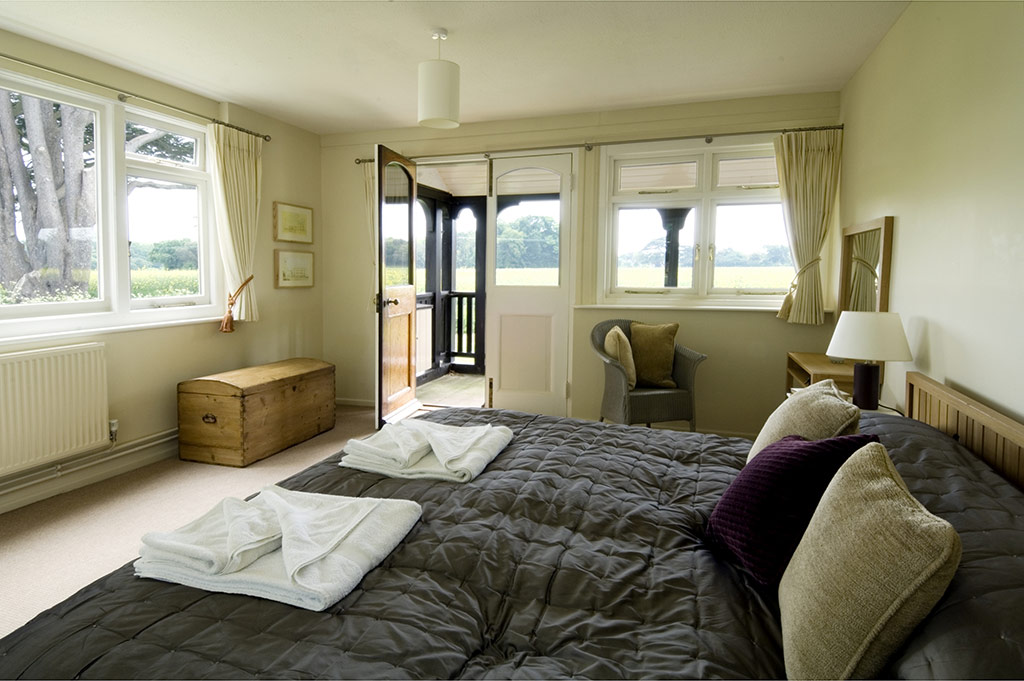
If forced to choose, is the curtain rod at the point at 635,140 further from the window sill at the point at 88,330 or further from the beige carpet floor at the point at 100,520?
the beige carpet floor at the point at 100,520

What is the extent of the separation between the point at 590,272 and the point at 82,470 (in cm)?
373

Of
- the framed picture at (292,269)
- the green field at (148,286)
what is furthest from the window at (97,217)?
the framed picture at (292,269)

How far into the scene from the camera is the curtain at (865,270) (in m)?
3.25

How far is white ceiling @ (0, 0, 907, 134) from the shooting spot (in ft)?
9.49

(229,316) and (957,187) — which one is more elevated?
(957,187)

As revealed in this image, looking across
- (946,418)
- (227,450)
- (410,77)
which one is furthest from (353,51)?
(946,418)

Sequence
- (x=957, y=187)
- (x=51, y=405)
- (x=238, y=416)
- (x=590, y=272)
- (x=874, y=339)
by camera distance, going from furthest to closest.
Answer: (x=590, y=272) < (x=238, y=416) < (x=51, y=405) < (x=874, y=339) < (x=957, y=187)

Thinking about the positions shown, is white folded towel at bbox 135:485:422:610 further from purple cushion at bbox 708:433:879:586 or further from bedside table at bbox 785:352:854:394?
bedside table at bbox 785:352:854:394

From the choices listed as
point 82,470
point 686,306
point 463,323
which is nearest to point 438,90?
point 686,306

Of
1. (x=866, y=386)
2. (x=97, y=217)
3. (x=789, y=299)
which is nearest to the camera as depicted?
(x=866, y=386)

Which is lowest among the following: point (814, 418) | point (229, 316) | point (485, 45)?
point (814, 418)

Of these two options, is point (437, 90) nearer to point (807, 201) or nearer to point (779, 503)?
point (779, 503)

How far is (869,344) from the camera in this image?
96.2 inches

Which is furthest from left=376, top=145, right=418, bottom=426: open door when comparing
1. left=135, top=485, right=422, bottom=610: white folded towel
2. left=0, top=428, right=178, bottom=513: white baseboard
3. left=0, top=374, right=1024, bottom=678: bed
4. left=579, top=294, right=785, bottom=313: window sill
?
left=135, top=485, right=422, bottom=610: white folded towel
